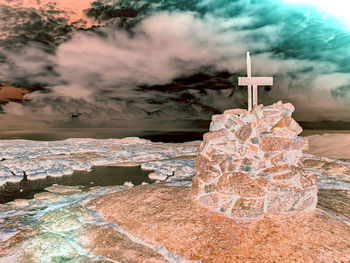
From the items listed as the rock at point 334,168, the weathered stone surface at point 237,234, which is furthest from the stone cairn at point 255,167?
the rock at point 334,168

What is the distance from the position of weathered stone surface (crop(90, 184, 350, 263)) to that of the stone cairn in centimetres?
62

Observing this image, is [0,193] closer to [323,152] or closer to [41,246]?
[41,246]

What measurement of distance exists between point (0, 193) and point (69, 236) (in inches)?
678

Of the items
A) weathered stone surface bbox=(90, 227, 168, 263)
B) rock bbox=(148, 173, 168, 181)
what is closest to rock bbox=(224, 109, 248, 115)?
weathered stone surface bbox=(90, 227, 168, 263)

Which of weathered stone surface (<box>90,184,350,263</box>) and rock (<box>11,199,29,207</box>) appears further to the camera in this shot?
rock (<box>11,199,29,207</box>)

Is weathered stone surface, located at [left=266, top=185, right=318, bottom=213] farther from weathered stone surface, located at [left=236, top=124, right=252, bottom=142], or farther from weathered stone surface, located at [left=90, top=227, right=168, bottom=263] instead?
weathered stone surface, located at [left=90, top=227, right=168, bottom=263]

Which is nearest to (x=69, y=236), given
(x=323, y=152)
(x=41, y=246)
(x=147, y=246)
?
(x=41, y=246)

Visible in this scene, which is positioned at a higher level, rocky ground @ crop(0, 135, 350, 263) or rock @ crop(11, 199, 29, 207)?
rocky ground @ crop(0, 135, 350, 263)

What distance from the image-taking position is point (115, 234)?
11016 mm

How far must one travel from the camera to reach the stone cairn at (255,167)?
34.2ft

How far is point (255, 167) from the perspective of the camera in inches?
448

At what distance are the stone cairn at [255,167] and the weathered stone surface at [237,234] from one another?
622 mm

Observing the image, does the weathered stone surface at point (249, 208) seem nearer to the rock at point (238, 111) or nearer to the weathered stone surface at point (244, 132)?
the weathered stone surface at point (244, 132)

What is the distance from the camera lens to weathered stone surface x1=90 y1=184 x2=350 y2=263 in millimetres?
8539
